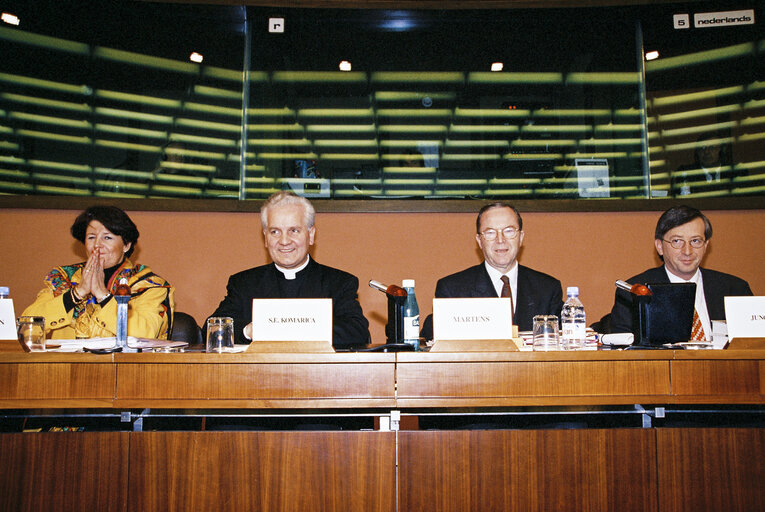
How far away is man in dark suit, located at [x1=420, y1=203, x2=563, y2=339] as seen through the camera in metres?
2.61

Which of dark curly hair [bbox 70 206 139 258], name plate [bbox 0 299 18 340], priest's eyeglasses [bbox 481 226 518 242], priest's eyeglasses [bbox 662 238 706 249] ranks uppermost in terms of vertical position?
dark curly hair [bbox 70 206 139 258]

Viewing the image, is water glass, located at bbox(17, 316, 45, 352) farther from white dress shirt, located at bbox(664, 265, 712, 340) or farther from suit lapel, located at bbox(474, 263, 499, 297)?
white dress shirt, located at bbox(664, 265, 712, 340)

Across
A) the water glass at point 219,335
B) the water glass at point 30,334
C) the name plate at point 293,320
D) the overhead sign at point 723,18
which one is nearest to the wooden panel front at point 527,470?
the name plate at point 293,320

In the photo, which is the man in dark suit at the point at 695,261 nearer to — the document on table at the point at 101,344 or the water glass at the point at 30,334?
the document on table at the point at 101,344

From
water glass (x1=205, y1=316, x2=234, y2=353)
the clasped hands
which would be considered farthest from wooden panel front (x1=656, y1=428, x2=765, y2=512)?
the clasped hands

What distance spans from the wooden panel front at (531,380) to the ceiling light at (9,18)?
336 centimetres

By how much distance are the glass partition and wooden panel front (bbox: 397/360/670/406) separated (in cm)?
197

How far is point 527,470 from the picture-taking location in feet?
5.33

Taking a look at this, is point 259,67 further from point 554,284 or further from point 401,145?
point 554,284

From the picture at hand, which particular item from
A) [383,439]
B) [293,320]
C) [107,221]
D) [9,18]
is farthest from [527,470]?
[9,18]

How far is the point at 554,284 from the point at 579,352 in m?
1.04

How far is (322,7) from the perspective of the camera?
12.0ft

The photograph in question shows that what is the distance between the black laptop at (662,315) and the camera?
191 centimetres

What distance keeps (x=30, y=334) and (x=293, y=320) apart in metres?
0.78
